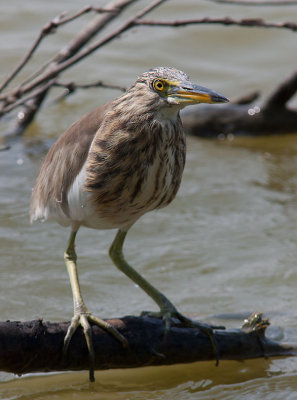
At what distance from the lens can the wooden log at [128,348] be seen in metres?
3.72

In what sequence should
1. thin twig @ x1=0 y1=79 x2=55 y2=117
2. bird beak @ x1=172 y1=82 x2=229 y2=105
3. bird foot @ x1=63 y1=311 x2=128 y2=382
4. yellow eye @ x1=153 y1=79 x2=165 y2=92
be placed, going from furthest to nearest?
thin twig @ x1=0 y1=79 x2=55 y2=117 < bird foot @ x1=63 y1=311 x2=128 y2=382 < yellow eye @ x1=153 y1=79 x2=165 y2=92 < bird beak @ x1=172 y1=82 x2=229 y2=105

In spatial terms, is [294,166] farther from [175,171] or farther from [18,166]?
[175,171]

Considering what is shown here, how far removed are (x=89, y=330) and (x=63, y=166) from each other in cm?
107

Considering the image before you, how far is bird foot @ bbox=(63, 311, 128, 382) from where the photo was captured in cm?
395

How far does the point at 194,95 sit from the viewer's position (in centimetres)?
373

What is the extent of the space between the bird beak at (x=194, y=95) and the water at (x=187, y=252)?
1757 millimetres

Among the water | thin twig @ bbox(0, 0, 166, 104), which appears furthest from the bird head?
thin twig @ bbox(0, 0, 166, 104)

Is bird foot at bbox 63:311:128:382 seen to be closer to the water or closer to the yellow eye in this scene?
the water

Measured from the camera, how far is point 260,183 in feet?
25.5

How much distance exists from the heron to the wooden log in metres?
0.05

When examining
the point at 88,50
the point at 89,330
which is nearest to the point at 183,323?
the point at 89,330

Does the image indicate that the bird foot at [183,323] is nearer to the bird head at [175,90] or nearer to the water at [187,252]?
the water at [187,252]

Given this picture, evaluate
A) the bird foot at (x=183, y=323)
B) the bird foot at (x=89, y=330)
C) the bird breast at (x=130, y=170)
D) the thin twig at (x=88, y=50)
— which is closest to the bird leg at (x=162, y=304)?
the bird foot at (x=183, y=323)

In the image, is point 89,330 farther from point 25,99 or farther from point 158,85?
point 25,99
